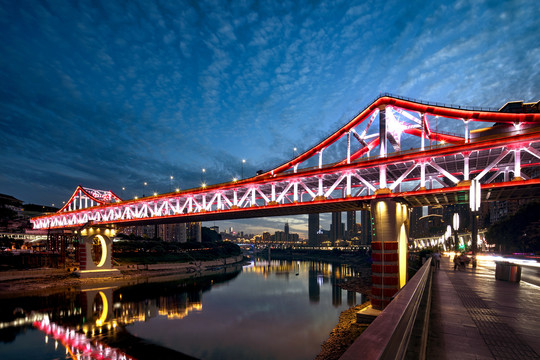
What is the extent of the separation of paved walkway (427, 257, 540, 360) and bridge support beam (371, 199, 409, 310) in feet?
42.3

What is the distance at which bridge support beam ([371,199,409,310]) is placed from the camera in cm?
2572

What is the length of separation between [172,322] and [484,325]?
32558 millimetres

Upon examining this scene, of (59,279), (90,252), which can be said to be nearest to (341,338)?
(59,279)

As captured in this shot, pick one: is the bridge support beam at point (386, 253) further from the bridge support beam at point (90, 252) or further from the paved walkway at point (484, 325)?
the bridge support beam at point (90, 252)

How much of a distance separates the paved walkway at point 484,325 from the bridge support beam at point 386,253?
1289cm

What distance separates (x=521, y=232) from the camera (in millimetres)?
66312

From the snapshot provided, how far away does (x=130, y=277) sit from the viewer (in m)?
64.3

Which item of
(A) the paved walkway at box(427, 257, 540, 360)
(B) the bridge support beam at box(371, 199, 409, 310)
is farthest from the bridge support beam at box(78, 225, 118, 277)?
(A) the paved walkway at box(427, 257, 540, 360)

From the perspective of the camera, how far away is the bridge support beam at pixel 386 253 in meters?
25.7

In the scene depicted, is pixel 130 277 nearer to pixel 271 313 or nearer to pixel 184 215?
pixel 184 215

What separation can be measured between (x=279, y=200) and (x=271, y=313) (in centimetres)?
1568

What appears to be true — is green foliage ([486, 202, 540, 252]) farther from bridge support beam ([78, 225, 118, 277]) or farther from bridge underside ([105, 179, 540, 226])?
bridge support beam ([78, 225, 118, 277])

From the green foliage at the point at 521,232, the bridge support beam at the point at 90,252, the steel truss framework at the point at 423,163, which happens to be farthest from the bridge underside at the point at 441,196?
the green foliage at the point at 521,232

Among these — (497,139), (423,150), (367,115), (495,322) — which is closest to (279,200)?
(367,115)
